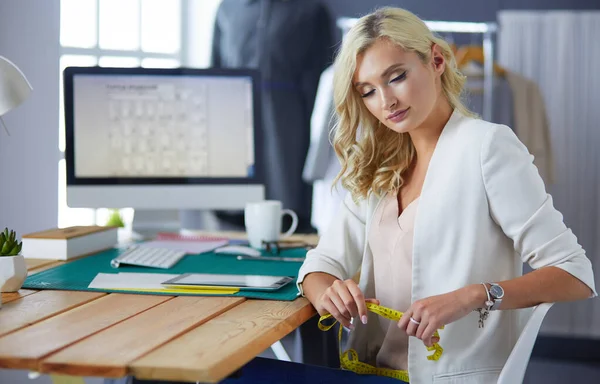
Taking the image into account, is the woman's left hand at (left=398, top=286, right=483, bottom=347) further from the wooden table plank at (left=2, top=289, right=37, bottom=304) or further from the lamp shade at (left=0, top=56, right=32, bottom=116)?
the lamp shade at (left=0, top=56, right=32, bottom=116)

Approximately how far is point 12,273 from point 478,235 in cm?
93

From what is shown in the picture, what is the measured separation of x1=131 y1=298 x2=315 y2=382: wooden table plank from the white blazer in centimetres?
17

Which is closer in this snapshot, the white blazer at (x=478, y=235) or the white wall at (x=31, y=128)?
the white blazer at (x=478, y=235)

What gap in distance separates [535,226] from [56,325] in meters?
0.88

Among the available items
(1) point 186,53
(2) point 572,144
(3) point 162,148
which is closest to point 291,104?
(1) point 186,53

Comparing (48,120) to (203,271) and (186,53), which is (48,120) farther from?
(186,53)

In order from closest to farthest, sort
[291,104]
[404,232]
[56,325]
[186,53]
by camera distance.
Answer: [56,325] < [404,232] < [291,104] < [186,53]

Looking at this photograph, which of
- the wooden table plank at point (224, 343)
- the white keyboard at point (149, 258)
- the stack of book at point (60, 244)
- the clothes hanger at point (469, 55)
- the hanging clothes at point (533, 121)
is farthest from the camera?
the clothes hanger at point (469, 55)

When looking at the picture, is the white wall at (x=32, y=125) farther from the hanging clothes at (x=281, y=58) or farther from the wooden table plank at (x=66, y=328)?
the hanging clothes at (x=281, y=58)

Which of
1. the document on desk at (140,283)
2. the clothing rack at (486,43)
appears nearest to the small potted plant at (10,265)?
the document on desk at (140,283)

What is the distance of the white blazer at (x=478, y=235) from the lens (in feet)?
4.48

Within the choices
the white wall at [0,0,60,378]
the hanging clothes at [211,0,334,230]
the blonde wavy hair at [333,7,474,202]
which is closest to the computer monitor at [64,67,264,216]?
the white wall at [0,0,60,378]

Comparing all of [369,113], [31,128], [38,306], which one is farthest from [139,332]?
[31,128]

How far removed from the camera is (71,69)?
229 centimetres
